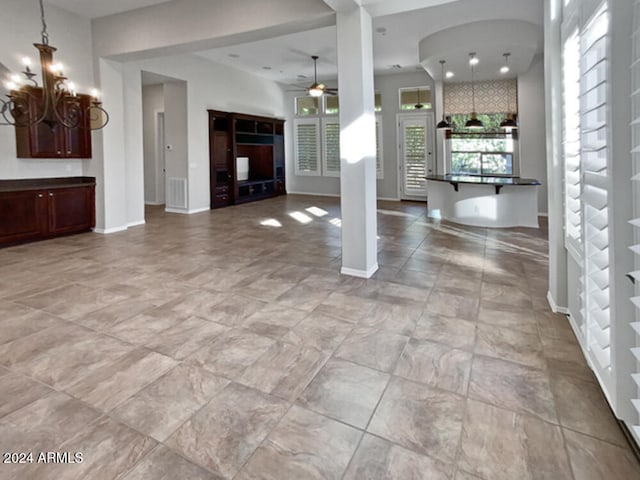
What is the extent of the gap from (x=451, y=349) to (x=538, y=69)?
812cm

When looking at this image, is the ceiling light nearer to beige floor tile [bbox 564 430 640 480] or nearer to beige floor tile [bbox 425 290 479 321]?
beige floor tile [bbox 425 290 479 321]

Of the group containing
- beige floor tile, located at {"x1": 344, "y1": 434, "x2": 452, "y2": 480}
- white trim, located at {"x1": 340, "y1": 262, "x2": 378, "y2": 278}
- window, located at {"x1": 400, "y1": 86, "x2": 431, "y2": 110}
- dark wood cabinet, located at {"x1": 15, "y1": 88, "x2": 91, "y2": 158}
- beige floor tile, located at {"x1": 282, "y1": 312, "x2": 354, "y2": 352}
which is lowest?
beige floor tile, located at {"x1": 344, "y1": 434, "x2": 452, "y2": 480}

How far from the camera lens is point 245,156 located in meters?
11.4

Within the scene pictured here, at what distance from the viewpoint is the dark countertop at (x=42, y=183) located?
18.9ft

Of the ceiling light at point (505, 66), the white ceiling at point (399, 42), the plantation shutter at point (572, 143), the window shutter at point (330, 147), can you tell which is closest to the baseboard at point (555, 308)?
the plantation shutter at point (572, 143)

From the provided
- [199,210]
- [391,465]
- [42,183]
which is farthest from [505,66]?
[42,183]

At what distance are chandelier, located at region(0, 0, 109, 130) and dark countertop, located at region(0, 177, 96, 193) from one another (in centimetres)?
88

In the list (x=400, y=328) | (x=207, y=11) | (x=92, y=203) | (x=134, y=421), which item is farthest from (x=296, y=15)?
(x=92, y=203)

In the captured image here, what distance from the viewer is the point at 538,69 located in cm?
837

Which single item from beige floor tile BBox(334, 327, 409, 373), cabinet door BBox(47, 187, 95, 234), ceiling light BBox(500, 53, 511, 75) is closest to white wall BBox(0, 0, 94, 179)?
cabinet door BBox(47, 187, 95, 234)

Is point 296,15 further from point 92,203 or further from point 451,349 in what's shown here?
point 92,203

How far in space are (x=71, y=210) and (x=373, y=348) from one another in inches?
236

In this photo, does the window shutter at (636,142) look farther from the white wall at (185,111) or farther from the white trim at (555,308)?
the white wall at (185,111)

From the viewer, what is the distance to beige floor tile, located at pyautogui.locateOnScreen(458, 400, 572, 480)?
1.60 meters
